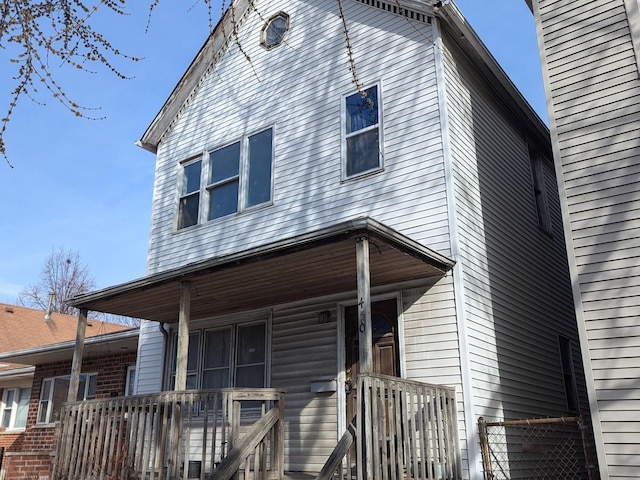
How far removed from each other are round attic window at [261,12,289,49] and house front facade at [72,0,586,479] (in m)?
0.03

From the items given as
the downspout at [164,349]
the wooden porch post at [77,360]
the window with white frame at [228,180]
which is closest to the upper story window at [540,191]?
the window with white frame at [228,180]

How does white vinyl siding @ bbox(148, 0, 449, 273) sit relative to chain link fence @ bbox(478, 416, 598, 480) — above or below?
above

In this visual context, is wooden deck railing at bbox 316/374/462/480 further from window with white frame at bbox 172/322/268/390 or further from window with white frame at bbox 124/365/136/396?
window with white frame at bbox 124/365/136/396

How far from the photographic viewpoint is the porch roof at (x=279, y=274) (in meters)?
6.34

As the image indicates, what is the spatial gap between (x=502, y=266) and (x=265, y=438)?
435cm

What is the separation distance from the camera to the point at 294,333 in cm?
876

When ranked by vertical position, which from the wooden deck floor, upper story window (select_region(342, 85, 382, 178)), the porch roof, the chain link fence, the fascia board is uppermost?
the fascia board

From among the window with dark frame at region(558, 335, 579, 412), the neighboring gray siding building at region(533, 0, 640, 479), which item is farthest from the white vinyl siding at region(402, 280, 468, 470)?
the window with dark frame at region(558, 335, 579, 412)

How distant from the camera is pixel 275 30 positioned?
1091 cm

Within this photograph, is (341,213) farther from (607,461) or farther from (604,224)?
(607,461)

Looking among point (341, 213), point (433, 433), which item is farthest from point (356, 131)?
point (433, 433)

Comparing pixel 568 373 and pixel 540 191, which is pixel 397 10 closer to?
pixel 540 191

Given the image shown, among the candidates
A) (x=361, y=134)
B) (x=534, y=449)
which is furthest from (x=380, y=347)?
(x=361, y=134)

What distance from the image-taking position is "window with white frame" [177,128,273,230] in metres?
10.1
